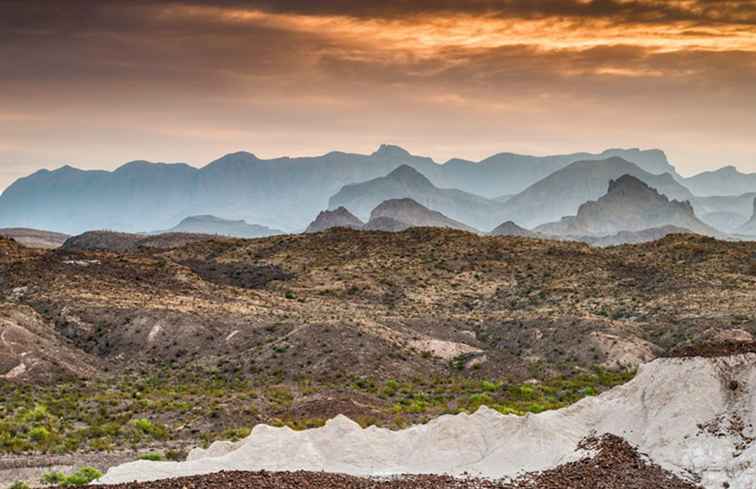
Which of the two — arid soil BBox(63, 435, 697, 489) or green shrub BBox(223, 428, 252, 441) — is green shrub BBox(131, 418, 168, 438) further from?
arid soil BBox(63, 435, 697, 489)

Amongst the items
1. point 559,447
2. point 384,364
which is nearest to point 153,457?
point 559,447

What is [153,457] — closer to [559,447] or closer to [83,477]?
[83,477]

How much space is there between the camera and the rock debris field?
19.6m

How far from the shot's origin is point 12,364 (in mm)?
43719

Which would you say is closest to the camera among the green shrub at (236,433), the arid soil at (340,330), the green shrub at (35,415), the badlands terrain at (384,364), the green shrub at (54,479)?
the badlands terrain at (384,364)

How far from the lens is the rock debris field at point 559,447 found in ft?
64.2

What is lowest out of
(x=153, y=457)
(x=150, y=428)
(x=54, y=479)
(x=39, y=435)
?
(x=150, y=428)

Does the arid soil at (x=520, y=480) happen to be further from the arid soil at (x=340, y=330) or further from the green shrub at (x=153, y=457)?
the arid soil at (x=340, y=330)

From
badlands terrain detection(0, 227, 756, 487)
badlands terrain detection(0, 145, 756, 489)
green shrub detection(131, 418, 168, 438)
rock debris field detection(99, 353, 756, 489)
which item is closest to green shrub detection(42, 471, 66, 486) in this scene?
badlands terrain detection(0, 145, 756, 489)

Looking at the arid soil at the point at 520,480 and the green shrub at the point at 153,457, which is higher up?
the arid soil at the point at 520,480

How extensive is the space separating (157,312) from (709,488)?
48.1 m

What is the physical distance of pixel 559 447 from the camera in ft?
72.7

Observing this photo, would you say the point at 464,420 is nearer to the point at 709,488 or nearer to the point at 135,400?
the point at 709,488

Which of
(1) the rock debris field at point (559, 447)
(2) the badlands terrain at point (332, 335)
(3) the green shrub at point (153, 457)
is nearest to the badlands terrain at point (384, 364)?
(1) the rock debris field at point (559, 447)
